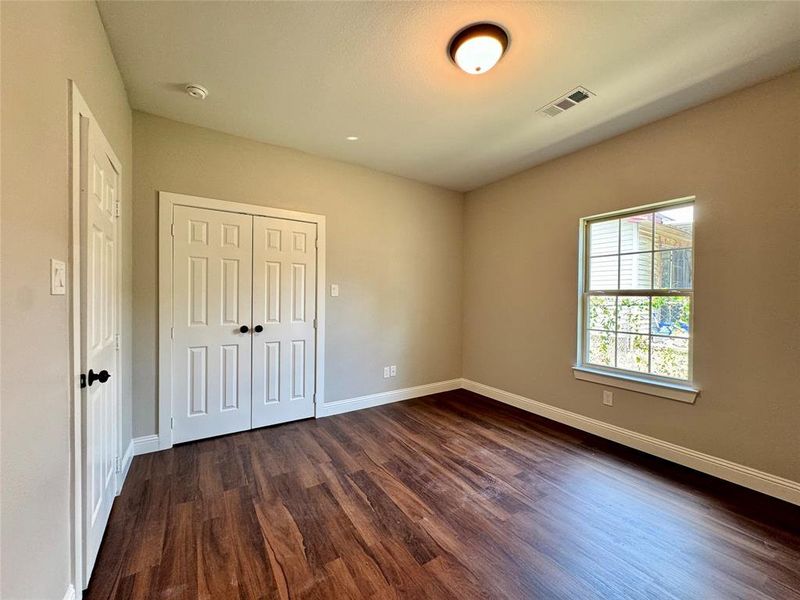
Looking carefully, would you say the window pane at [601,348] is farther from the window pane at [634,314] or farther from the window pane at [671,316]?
the window pane at [671,316]

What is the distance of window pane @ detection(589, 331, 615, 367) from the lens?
292 cm

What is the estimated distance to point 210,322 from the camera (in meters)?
2.77

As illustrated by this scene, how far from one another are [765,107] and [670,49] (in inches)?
35.5

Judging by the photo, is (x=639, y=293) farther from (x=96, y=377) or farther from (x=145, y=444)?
(x=145, y=444)

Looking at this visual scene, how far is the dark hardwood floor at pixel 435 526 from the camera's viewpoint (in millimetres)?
1413

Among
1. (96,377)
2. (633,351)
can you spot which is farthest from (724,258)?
(96,377)

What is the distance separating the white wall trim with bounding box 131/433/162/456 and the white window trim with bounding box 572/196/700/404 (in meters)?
3.78

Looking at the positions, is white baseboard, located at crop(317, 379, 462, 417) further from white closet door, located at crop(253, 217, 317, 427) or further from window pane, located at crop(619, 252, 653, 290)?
window pane, located at crop(619, 252, 653, 290)

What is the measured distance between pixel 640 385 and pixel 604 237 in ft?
4.46

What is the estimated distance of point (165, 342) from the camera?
2578 millimetres

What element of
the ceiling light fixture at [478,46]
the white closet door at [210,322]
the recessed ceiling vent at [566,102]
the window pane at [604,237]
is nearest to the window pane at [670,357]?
the window pane at [604,237]

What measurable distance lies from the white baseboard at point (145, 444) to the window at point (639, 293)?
12.6 ft

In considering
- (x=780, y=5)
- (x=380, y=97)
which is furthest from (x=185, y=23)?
(x=780, y=5)

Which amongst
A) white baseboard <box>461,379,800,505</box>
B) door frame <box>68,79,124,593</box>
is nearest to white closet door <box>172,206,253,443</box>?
door frame <box>68,79,124,593</box>
